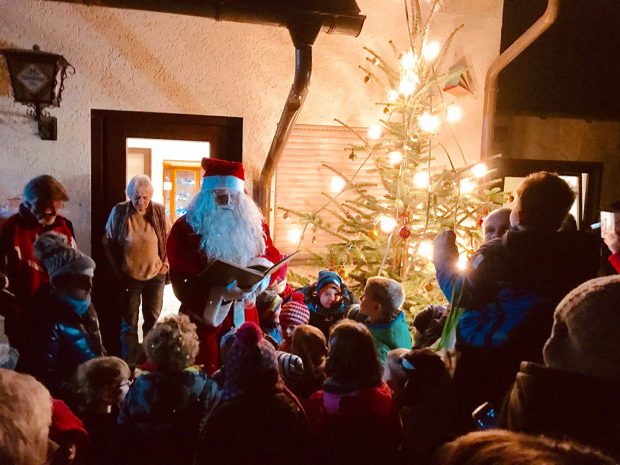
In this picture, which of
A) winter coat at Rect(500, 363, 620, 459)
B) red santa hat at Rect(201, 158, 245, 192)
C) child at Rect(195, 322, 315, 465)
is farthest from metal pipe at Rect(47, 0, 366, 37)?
winter coat at Rect(500, 363, 620, 459)

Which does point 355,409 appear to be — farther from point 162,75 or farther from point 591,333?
point 162,75

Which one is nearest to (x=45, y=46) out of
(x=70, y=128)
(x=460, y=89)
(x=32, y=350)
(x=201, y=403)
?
(x=70, y=128)

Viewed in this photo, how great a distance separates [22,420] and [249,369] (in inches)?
37.1

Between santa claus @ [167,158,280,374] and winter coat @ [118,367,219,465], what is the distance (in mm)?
753

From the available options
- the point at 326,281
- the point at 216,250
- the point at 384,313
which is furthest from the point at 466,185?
the point at 216,250

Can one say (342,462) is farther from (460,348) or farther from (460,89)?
(460,89)

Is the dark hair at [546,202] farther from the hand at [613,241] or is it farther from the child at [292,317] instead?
the child at [292,317]

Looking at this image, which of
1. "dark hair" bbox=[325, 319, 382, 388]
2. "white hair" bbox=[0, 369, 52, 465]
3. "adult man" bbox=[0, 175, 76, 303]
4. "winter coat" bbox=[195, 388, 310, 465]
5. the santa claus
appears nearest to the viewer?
"white hair" bbox=[0, 369, 52, 465]

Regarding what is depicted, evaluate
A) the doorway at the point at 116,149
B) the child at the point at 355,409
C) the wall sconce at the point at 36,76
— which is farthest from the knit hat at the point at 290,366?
the wall sconce at the point at 36,76

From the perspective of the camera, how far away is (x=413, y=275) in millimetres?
5156

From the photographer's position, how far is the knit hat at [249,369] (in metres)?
2.09

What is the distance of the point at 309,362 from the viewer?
9.29 feet

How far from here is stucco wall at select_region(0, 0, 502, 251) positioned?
4.86 meters

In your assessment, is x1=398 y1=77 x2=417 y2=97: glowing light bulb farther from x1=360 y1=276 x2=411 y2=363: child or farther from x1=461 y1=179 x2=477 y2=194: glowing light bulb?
x1=360 y1=276 x2=411 y2=363: child
